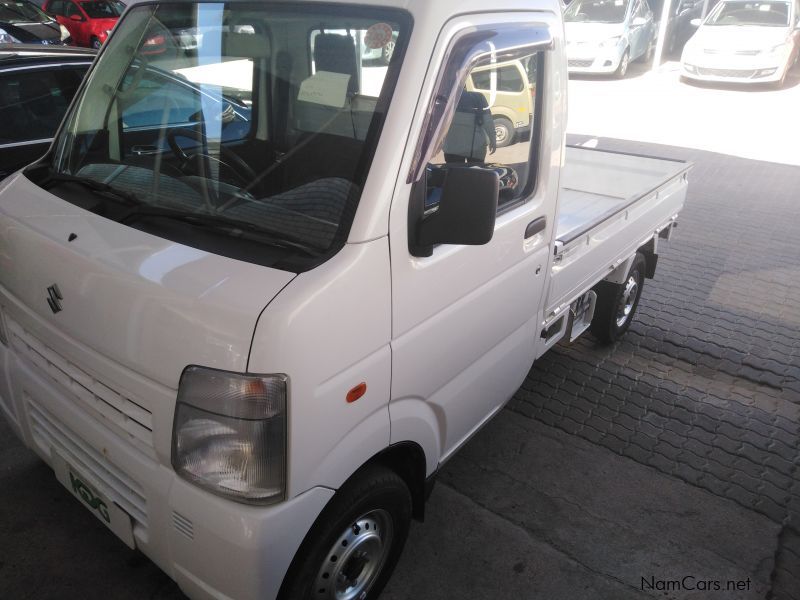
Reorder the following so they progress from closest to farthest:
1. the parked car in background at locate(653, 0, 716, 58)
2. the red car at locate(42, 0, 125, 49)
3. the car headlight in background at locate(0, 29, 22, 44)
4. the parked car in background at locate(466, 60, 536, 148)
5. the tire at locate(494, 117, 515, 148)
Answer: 1. the parked car in background at locate(466, 60, 536, 148)
2. the tire at locate(494, 117, 515, 148)
3. the car headlight in background at locate(0, 29, 22, 44)
4. the red car at locate(42, 0, 125, 49)
5. the parked car in background at locate(653, 0, 716, 58)

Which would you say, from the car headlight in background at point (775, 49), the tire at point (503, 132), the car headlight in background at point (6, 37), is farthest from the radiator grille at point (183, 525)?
the car headlight in background at point (775, 49)

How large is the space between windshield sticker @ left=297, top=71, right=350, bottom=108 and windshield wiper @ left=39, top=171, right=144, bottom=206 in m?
0.67

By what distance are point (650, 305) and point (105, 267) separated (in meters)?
4.54

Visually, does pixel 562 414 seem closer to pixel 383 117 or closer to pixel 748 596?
pixel 748 596

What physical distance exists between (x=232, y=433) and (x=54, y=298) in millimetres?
805

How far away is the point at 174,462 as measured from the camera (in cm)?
180

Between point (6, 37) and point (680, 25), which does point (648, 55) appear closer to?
point (680, 25)

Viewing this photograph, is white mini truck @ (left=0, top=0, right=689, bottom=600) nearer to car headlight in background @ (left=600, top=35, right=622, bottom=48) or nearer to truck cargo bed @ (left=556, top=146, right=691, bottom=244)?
truck cargo bed @ (left=556, top=146, right=691, bottom=244)

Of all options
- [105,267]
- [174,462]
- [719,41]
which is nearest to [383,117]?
[105,267]

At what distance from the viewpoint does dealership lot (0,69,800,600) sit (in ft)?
8.76

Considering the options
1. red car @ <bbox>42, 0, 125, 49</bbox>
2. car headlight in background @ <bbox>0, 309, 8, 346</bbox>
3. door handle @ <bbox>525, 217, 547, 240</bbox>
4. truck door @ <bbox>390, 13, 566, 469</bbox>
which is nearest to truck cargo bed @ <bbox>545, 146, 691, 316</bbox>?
door handle @ <bbox>525, 217, 547, 240</bbox>

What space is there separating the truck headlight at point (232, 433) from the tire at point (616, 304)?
10.2ft

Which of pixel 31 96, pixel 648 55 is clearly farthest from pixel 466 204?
pixel 648 55

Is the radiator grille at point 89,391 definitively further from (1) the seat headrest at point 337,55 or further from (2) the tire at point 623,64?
(2) the tire at point 623,64
